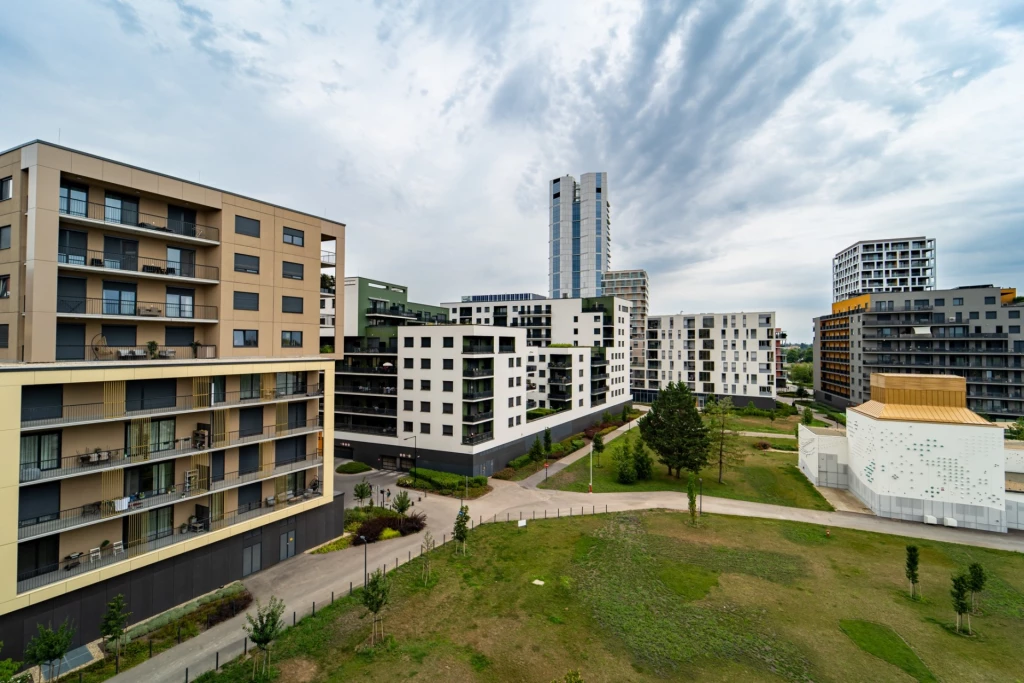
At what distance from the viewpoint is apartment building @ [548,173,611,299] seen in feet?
471

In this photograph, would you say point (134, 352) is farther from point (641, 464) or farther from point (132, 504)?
point (641, 464)

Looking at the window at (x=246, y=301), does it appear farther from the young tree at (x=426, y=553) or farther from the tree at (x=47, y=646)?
the young tree at (x=426, y=553)

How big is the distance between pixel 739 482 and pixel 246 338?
48.8m

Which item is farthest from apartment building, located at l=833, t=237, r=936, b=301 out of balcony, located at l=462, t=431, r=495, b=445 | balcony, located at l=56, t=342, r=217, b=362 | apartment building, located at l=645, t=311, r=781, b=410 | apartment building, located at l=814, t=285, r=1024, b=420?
balcony, located at l=56, t=342, r=217, b=362

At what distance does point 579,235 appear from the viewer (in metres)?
148

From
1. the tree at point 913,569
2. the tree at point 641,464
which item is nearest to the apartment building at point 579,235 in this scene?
the tree at point 641,464

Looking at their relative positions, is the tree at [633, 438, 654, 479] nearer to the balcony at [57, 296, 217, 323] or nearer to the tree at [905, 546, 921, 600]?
the tree at [905, 546, 921, 600]

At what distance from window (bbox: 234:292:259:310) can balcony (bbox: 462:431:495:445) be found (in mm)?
25081

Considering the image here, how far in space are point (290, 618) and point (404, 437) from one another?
2732 cm

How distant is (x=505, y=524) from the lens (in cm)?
3606

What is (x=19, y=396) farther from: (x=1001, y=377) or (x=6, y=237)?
(x=1001, y=377)

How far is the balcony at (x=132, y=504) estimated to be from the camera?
64.3 feet

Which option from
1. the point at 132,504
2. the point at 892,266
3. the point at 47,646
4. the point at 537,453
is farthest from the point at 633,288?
the point at 47,646

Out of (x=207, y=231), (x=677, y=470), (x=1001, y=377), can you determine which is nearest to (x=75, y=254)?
(x=207, y=231)
